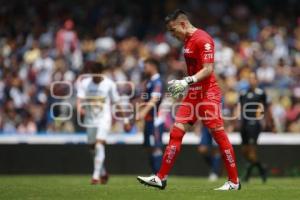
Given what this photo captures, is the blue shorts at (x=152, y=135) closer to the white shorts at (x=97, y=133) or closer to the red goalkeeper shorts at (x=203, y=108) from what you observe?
the white shorts at (x=97, y=133)

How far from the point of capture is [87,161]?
23359 mm

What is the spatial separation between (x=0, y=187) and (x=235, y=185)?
409 centimetres

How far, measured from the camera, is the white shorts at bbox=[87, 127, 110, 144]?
58.3ft

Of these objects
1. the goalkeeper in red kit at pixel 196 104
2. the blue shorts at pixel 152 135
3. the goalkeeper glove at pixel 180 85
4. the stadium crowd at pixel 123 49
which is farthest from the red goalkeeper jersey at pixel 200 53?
the stadium crowd at pixel 123 49

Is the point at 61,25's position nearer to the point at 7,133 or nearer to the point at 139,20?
the point at 139,20

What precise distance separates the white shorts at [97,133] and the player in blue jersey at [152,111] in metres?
0.97

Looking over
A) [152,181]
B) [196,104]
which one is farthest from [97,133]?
[196,104]

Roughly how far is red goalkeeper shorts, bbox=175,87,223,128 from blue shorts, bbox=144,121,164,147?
564 centimetres

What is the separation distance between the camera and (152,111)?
19188 mm

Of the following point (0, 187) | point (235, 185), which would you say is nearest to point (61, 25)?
point (0, 187)

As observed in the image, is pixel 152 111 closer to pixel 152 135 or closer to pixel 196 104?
pixel 152 135

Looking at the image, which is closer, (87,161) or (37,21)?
(87,161)

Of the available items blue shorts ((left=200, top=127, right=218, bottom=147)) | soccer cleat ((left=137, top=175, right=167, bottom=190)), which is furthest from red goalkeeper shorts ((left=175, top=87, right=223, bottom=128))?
blue shorts ((left=200, top=127, right=218, bottom=147))

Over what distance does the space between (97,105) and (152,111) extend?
158 centimetres
